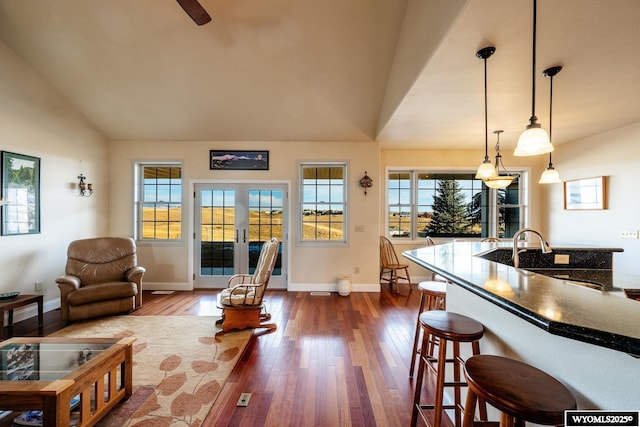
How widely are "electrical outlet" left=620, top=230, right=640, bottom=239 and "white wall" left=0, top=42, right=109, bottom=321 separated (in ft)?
27.0

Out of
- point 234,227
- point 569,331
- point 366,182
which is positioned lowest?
point 569,331

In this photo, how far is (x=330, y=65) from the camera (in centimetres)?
346

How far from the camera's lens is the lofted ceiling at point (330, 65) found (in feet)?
6.38

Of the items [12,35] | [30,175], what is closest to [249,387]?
[30,175]

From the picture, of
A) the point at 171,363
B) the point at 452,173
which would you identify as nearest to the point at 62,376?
the point at 171,363

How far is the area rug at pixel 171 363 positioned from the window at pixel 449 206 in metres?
3.71

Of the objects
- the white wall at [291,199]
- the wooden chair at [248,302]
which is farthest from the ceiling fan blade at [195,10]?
the white wall at [291,199]

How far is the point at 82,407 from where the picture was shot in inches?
63.2

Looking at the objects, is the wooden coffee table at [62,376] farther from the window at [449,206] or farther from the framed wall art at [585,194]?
the framed wall art at [585,194]

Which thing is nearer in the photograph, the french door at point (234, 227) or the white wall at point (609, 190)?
the white wall at point (609, 190)

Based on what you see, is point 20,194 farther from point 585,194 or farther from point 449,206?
point 585,194

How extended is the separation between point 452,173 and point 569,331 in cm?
507

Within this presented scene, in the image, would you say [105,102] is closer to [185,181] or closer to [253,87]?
[185,181]

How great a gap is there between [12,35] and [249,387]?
4.94 metres
